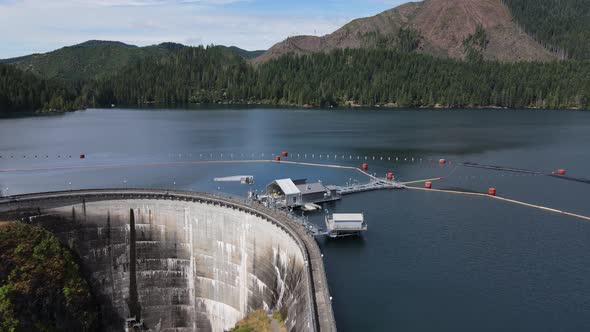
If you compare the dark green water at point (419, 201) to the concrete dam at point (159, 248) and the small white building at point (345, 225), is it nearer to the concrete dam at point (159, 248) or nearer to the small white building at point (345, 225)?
the small white building at point (345, 225)

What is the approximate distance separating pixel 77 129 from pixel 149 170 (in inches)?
3274

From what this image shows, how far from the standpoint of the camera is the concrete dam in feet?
187

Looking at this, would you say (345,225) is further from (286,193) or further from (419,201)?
(419,201)

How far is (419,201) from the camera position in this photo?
8800 cm

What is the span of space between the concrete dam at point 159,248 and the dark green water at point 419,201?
12.4 m

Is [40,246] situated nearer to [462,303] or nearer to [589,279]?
[462,303]

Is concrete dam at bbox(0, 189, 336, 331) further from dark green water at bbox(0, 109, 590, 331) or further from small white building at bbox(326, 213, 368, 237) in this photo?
small white building at bbox(326, 213, 368, 237)

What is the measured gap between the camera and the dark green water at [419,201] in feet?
169

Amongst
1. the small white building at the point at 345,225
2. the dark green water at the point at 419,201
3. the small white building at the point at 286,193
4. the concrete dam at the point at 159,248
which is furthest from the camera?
the small white building at the point at 286,193

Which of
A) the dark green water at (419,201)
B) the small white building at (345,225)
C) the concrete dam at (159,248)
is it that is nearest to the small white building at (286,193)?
the dark green water at (419,201)

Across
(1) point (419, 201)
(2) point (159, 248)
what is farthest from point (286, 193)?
(2) point (159, 248)

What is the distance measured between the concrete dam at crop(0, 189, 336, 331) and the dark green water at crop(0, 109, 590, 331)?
487 inches

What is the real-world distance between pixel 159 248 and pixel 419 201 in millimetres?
48488

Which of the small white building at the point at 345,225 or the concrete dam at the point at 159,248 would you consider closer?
the concrete dam at the point at 159,248
